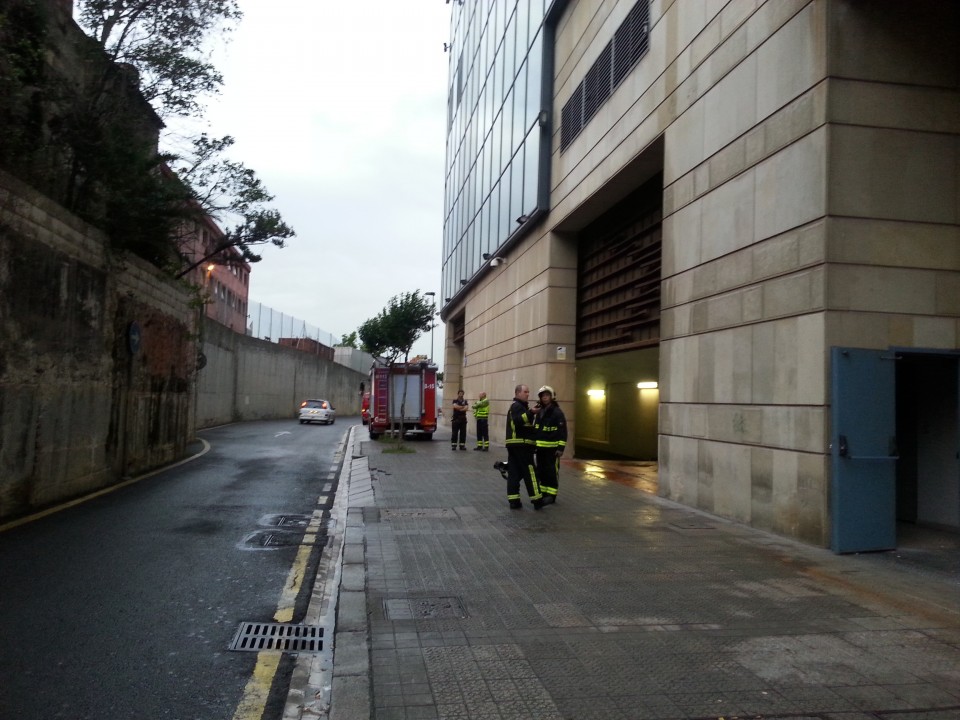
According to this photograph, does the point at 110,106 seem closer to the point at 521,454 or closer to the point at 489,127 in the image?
the point at 521,454

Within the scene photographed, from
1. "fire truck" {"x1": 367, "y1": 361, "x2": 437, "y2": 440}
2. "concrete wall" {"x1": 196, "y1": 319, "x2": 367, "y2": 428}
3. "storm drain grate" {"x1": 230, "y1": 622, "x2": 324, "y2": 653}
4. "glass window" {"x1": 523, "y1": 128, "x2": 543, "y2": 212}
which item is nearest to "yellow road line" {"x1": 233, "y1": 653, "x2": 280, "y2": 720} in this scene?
"storm drain grate" {"x1": 230, "y1": 622, "x2": 324, "y2": 653}

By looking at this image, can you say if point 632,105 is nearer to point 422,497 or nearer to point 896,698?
point 422,497

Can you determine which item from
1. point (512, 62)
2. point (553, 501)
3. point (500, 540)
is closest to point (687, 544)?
point (500, 540)

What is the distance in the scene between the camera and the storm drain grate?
15.8ft

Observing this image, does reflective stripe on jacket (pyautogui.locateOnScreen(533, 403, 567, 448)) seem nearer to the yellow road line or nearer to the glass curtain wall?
the yellow road line

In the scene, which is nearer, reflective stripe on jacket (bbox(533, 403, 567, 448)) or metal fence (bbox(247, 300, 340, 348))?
reflective stripe on jacket (bbox(533, 403, 567, 448))

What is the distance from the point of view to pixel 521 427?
9.89 m

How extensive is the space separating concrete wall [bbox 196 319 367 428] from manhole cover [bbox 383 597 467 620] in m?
20.6

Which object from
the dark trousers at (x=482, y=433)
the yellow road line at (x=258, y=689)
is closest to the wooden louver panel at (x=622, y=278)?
the dark trousers at (x=482, y=433)

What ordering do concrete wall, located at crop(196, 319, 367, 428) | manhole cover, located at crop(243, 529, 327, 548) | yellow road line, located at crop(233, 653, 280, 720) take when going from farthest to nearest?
1. concrete wall, located at crop(196, 319, 367, 428)
2. manhole cover, located at crop(243, 529, 327, 548)
3. yellow road line, located at crop(233, 653, 280, 720)

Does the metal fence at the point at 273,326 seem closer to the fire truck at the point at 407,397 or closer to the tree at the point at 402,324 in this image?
the tree at the point at 402,324

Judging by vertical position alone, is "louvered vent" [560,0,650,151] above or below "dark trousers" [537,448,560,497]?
above

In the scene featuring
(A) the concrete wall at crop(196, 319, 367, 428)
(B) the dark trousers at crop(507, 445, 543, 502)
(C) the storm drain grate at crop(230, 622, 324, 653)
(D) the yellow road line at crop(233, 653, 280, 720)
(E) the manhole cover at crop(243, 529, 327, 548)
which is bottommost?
(D) the yellow road line at crop(233, 653, 280, 720)

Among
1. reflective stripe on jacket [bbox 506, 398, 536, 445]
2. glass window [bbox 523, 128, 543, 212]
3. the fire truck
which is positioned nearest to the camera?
reflective stripe on jacket [bbox 506, 398, 536, 445]
